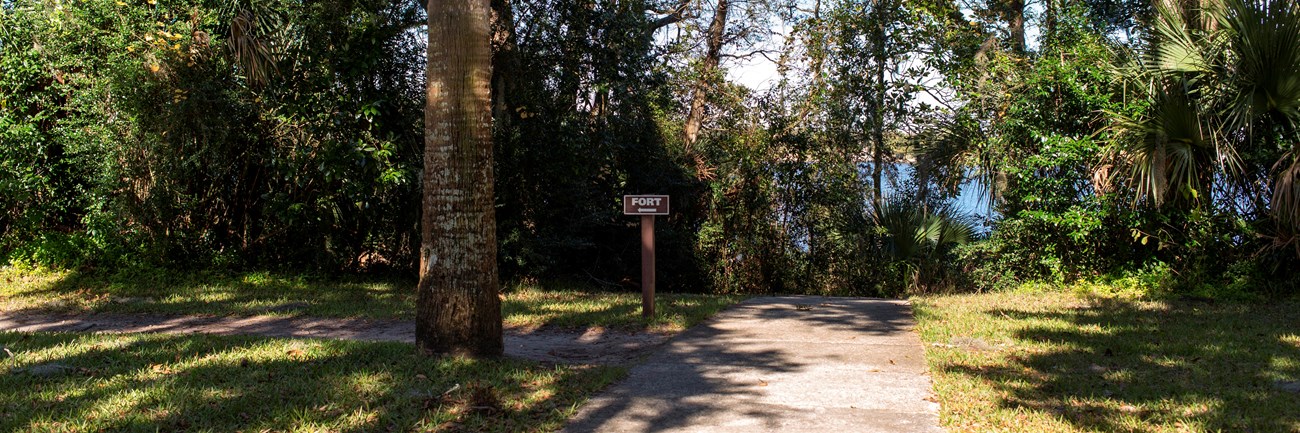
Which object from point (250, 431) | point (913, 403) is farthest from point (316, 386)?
point (913, 403)

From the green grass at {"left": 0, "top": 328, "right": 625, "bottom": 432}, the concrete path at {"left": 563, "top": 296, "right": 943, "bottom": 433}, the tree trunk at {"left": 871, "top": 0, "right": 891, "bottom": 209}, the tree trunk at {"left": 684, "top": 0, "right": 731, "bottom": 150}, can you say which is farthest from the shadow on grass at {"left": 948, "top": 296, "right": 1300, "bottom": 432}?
the tree trunk at {"left": 684, "top": 0, "right": 731, "bottom": 150}

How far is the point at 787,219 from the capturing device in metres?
14.8

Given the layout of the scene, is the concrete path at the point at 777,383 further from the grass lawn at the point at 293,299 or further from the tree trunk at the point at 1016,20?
the tree trunk at the point at 1016,20

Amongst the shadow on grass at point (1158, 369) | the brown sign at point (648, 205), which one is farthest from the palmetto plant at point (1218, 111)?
the brown sign at point (648, 205)

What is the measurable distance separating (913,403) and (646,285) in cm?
398

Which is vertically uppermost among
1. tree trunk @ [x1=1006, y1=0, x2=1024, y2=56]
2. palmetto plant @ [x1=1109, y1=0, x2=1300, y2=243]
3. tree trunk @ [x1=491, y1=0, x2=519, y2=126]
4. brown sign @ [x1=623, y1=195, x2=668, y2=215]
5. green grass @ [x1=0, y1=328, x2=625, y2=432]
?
tree trunk @ [x1=1006, y1=0, x2=1024, y2=56]

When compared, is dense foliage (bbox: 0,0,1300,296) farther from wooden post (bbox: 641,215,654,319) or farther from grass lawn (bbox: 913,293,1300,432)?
wooden post (bbox: 641,215,654,319)

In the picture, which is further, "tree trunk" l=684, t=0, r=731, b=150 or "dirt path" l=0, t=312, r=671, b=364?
"tree trunk" l=684, t=0, r=731, b=150

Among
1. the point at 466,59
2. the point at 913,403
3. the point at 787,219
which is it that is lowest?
the point at 913,403

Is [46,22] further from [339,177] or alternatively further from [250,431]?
[250,431]

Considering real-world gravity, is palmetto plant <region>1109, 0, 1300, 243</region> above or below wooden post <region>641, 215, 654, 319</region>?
above

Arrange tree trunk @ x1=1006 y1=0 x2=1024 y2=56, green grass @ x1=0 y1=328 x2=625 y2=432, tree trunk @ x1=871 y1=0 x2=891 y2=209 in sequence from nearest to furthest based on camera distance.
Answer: green grass @ x1=0 y1=328 x2=625 y2=432 < tree trunk @ x1=871 y1=0 x2=891 y2=209 < tree trunk @ x1=1006 y1=0 x2=1024 y2=56

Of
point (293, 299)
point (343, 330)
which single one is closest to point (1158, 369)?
point (343, 330)

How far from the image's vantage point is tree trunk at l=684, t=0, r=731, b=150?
1748 cm
